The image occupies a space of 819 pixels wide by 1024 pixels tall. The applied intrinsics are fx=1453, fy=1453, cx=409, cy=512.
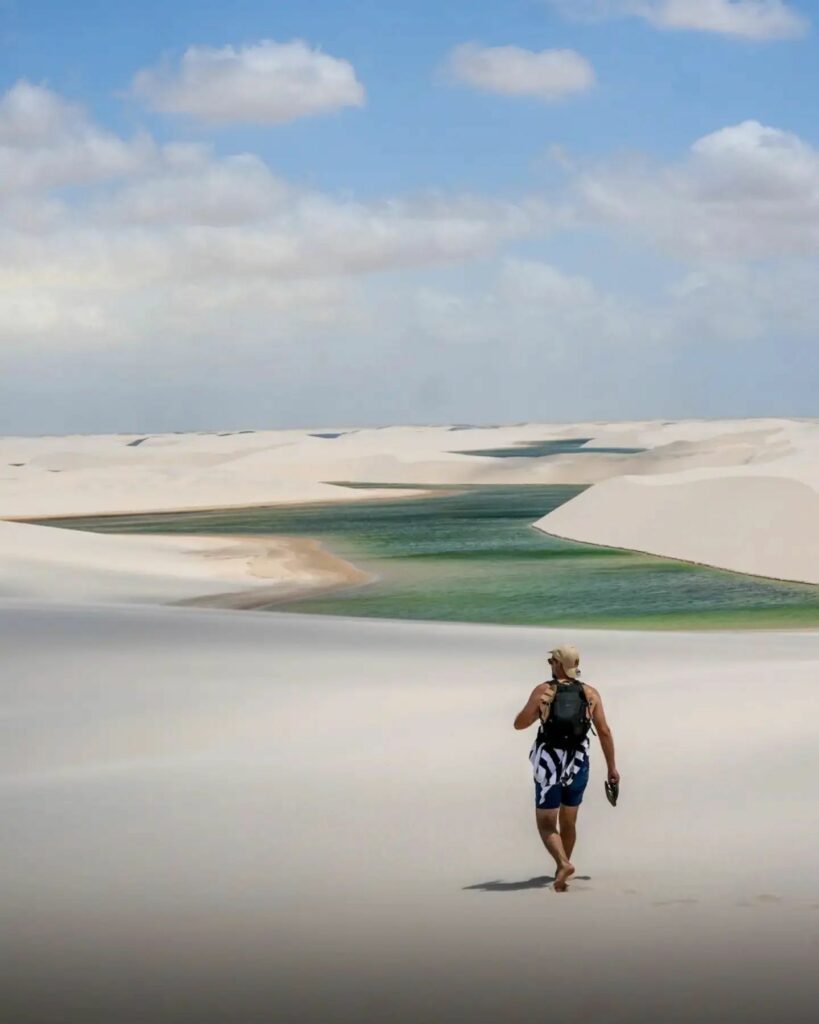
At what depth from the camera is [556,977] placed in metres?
5.25

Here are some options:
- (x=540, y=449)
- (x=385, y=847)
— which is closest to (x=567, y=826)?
(x=385, y=847)

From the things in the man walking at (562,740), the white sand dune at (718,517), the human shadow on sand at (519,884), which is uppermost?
the white sand dune at (718,517)

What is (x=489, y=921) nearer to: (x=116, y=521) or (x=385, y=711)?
(x=385, y=711)

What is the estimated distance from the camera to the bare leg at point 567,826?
6.29 m

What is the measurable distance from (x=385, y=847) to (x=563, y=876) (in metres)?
1.27

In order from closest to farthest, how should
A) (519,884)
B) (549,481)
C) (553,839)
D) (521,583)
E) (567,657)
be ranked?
1. (567,657)
2. (553,839)
3. (519,884)
4. (521,583)
5. (549,481)

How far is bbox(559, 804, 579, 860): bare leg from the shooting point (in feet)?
20.6

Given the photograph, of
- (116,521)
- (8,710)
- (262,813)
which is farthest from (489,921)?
(116,521)

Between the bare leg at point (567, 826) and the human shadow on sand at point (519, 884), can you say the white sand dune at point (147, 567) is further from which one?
the bare leg at point (567, 826)

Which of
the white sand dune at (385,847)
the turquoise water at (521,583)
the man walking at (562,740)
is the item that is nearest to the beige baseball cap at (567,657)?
the man walking at (562,740)

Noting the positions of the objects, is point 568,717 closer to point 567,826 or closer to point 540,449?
point 567,826

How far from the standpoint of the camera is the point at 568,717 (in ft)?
19.9

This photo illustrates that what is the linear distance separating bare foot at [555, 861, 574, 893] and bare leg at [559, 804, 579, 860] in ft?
0.35

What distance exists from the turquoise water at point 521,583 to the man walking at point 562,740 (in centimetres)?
1548
